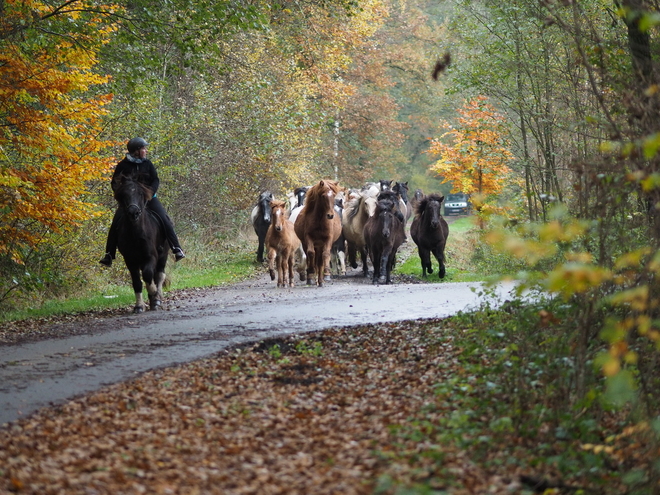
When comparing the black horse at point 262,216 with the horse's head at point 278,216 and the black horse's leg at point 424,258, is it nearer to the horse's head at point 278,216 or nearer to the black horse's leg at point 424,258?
the black horse's leg at point 424,258

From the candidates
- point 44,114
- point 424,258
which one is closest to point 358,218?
point 424,258

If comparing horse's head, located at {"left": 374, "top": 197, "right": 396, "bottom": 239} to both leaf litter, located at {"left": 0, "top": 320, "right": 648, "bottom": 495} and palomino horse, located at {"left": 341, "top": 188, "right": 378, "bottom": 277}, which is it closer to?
palomino horse, located at {"left": 341, "top": 188, "right": 378, "bottom": 277}

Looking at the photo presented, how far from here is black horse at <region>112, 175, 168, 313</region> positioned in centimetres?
1546

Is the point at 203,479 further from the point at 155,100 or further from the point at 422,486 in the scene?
the point at 155,100

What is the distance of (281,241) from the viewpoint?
22328 millimetres

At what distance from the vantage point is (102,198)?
77.4 ft

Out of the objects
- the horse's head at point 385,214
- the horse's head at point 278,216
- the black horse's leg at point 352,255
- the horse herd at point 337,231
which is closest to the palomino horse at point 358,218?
the horse herd at point 337,231

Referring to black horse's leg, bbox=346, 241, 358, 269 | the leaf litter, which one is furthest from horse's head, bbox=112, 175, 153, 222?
black horse's leg, bbox=346, 241, 358, 269

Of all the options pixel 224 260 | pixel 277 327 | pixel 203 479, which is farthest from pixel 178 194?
pixel 203 479

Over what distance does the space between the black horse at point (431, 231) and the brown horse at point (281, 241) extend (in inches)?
175

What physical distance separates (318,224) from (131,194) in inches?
296

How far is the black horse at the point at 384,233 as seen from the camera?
2466cm

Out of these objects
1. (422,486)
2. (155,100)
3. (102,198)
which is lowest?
(422,486)

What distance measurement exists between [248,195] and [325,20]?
8.74 m
